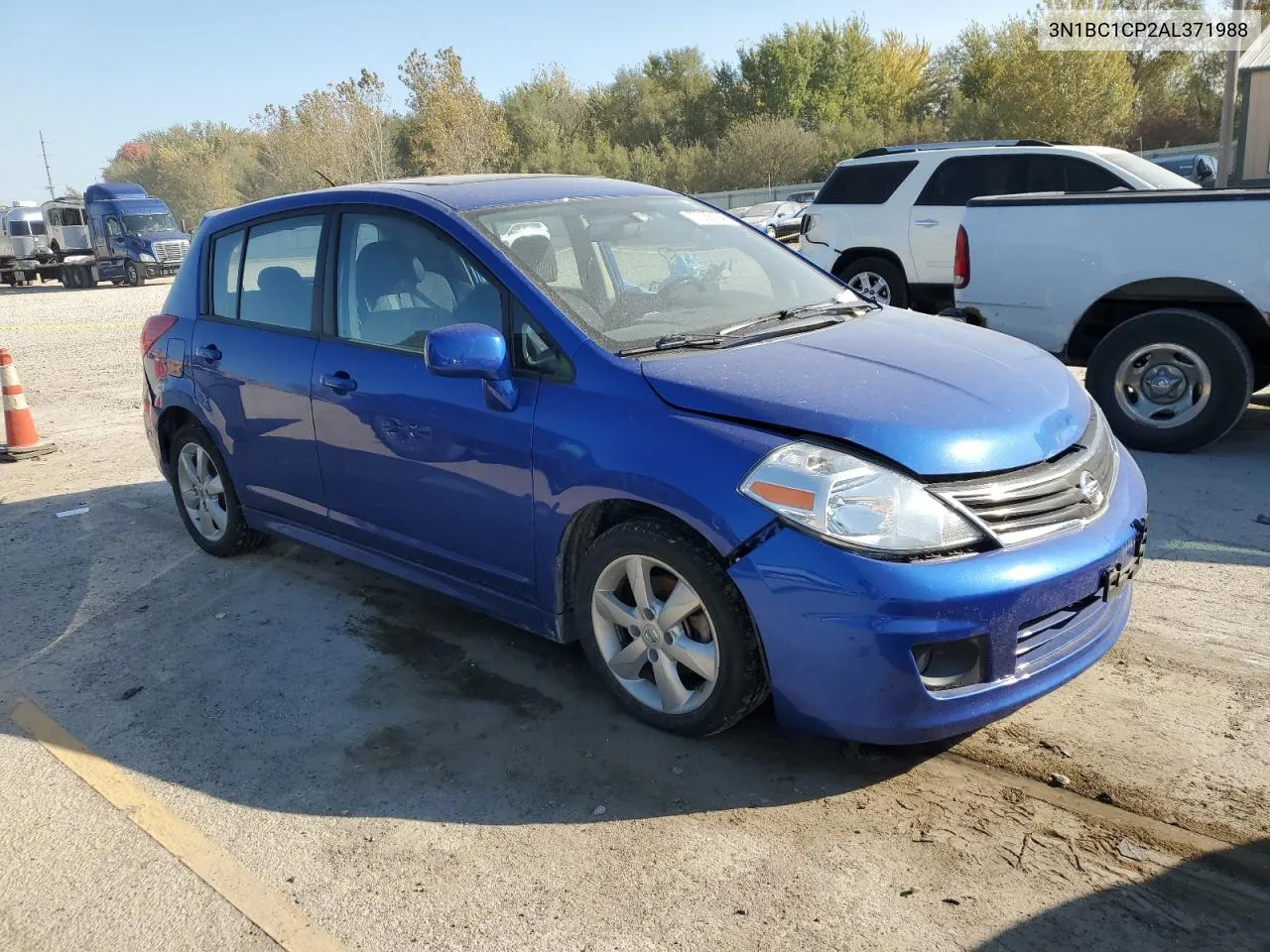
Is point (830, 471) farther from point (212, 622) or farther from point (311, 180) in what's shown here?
point (311, 180)

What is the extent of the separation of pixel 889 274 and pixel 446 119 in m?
42.0

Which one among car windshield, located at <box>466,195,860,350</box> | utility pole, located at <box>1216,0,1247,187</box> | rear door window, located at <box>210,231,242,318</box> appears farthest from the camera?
utility pole, located at <box>1216,0,1247,187</box>

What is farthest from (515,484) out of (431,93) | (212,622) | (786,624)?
(431,93)

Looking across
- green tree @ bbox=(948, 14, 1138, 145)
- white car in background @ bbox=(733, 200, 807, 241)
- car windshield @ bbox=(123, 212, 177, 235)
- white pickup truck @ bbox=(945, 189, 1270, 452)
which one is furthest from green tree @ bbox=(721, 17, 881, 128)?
white pickup truck @ bbox=(945, 189, 1270, 452)

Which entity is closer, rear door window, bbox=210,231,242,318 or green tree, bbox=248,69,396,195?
rear door window, bbox=210,231,242,318

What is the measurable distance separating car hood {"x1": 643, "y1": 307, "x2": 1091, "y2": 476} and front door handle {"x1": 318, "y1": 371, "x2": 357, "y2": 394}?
1.42 meters

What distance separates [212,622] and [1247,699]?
13.9 feet

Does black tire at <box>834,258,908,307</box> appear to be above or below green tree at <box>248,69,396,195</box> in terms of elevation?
below

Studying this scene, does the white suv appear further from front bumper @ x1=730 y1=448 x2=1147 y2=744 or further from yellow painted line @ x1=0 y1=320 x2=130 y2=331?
yellow painted line @ x1=0 y1=320 x2=130 y2=331

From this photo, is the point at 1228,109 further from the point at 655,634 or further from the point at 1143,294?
the point at 655,634

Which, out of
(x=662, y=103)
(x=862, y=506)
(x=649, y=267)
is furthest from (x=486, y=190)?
(x=662, y=103)

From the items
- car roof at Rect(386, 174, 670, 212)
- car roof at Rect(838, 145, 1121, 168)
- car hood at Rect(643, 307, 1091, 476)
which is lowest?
car hood at Rect(643, 307, 1091, 476)

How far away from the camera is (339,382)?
4.19 meters

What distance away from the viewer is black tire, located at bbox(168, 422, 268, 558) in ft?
17.0
